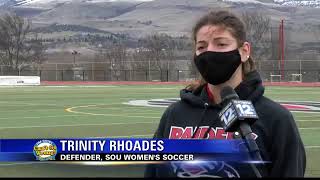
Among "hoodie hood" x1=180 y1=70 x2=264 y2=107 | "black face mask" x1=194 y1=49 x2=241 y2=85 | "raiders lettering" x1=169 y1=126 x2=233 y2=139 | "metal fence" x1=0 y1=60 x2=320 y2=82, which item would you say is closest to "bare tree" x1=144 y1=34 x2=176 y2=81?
"metal fence" x1=0 y1=60 x2=320 y2=82

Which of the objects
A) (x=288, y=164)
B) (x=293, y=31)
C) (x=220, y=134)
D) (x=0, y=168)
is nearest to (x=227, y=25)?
(x=220, y=134)

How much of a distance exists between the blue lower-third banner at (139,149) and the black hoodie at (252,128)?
0.21 feet

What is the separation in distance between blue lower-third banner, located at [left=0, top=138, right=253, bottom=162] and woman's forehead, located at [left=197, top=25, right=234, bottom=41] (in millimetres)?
651

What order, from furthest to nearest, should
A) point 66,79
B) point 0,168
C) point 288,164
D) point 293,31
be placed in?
point 293,31
point 66,79
point 0,168
point 288,164

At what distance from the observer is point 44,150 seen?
2.79 m

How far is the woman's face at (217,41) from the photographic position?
303 cm

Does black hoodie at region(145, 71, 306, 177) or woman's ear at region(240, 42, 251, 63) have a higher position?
woman's ear at region(240, 42, 251, 63)

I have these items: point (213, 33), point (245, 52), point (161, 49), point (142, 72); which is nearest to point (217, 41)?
point (213, 33)

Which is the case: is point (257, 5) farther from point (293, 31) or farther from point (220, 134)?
point (220, 134)

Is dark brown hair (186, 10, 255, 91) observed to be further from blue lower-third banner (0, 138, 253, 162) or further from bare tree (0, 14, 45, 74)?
bare tree (0, 14, 45, 74)

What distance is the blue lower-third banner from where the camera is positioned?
8.49ft

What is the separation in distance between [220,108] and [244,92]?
137 mm

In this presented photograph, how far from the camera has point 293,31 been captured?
85.0 meters

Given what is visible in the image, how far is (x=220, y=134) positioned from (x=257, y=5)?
167 meters
